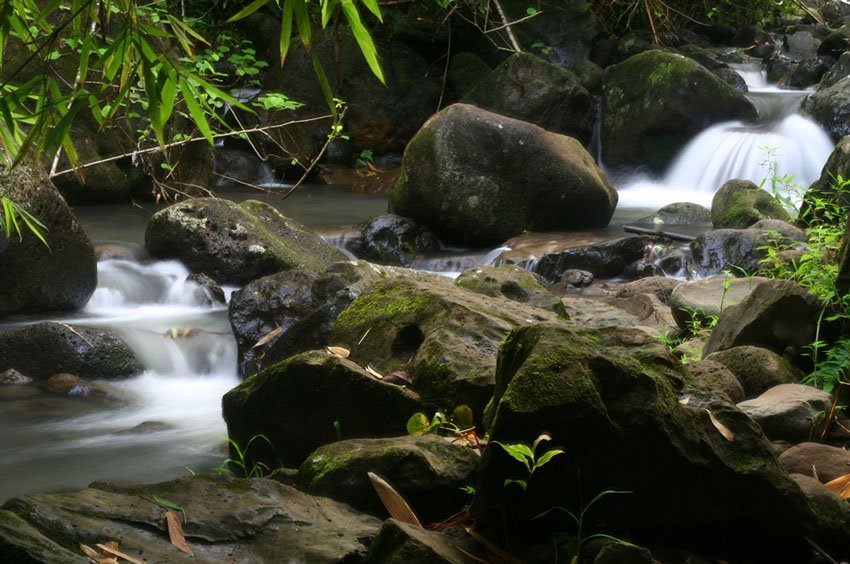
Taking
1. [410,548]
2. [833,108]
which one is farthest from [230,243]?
[833,108]

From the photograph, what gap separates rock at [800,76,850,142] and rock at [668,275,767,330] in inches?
324

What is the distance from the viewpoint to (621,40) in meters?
17.8

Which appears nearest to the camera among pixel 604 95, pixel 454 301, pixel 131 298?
pixel 454 301

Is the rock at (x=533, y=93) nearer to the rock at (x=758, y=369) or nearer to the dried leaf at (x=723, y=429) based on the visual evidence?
the rock at (x=758, y=369)

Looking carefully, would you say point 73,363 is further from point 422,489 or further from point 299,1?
point 299,1

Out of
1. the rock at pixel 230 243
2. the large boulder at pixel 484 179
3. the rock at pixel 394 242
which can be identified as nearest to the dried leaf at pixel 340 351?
the rock at pixel 230 243

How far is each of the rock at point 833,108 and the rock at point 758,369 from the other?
10470mm

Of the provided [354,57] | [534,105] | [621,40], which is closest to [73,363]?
[534,105]

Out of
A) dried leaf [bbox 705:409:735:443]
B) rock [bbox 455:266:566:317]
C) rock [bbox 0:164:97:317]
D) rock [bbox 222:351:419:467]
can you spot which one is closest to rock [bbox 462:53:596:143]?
rock [bbox 0:164:97:317]

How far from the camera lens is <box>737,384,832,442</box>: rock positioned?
11.3ft

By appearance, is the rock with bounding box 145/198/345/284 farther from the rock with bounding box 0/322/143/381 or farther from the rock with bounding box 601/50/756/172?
the rock with bounding box 601/50/756/172

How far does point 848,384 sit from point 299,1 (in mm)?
2565

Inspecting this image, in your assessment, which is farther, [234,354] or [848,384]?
[234,354]

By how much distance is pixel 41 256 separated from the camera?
7656 millimetres
